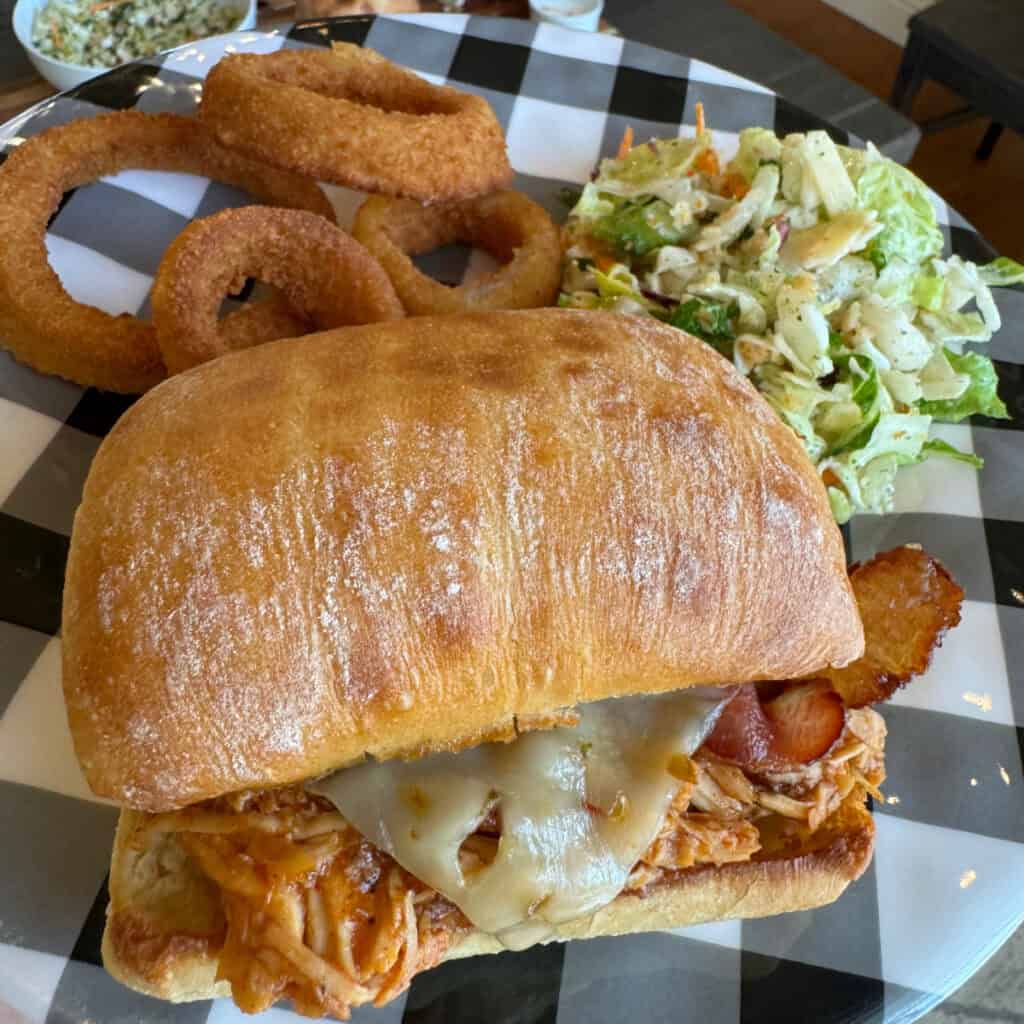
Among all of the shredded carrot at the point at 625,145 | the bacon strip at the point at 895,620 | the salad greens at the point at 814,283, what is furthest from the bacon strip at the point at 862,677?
the shredded carrot at the point at 625,145

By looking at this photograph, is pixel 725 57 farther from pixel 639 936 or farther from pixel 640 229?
pixel 639 936

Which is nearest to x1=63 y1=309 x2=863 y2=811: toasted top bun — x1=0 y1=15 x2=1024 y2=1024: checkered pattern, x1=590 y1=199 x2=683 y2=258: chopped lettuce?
x1=0 y1=15 x2=1024 y2=1024: checkered pattern

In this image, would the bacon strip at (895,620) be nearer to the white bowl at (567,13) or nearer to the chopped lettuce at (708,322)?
the chopped lettuce at (708,322)

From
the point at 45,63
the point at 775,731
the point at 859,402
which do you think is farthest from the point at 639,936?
the point at 45,63

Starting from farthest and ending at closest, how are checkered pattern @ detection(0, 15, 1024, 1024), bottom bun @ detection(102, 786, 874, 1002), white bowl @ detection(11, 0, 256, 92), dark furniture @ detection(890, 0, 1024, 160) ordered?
dark furniture @ detection(890, 0, 1024, 160) → white bowl @ detection(11, 0, 256, 92) → checkered pattern @ detection(0, 15, 1024, 1024) → bottom bun @ detection(102, 786, 874, 1002)

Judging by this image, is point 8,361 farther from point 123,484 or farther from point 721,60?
point 721,60

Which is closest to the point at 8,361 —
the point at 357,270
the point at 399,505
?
the point at 357,270

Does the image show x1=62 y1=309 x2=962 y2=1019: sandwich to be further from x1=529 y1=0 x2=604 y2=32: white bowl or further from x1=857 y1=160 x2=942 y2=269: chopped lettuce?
x1=529 y1=0 x2=604 y2=32: white bowl

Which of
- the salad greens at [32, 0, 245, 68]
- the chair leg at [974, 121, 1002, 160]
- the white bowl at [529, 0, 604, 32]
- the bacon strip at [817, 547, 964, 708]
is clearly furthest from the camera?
the chair leg at [974, 121, 1002, 160]
